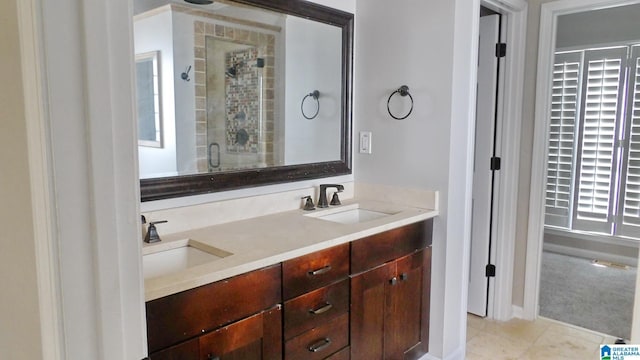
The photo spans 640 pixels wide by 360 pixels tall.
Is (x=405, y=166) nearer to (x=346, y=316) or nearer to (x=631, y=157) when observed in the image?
(x=346, y=316)

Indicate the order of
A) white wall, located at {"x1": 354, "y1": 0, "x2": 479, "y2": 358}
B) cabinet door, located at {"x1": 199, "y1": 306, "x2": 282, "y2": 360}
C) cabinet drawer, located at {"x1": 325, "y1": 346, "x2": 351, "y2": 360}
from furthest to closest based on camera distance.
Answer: white wall, located at {"x1": 354, "y1": 0, "x2": 479, "y2": 358}
cabinet drawer, located at {"x1": 325, "y1": 346, "x2": 351, "y2": 360}
cabinet door, located at {"x1": 199, "y1": 306, "x2": 282, "y2": 360}

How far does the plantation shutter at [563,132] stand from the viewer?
15.0ft

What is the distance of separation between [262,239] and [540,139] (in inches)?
84.4

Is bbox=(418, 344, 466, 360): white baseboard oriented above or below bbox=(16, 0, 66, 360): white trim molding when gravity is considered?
below

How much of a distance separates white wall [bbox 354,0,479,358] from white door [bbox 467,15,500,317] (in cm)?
69

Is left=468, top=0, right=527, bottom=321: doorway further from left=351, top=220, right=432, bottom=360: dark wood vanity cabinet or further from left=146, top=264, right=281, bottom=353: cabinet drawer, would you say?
left=146, top=264, right=281, bottom=353: cabinet drawer

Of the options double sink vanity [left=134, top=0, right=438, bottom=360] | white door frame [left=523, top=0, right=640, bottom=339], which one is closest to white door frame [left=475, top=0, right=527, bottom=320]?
white door frame [left=523, top=0, right=640, bottom=339]

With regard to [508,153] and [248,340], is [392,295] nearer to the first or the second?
[248,340]

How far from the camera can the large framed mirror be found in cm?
176

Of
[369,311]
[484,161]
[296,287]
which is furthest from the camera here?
[484,161]

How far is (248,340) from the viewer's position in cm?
146

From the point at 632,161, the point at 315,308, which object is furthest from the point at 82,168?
the point at 632,161

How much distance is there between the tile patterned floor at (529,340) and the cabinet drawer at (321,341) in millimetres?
1116

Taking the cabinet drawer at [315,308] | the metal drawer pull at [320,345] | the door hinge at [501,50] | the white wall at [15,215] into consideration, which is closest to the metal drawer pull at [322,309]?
the cabinet drawer at [315,308]
